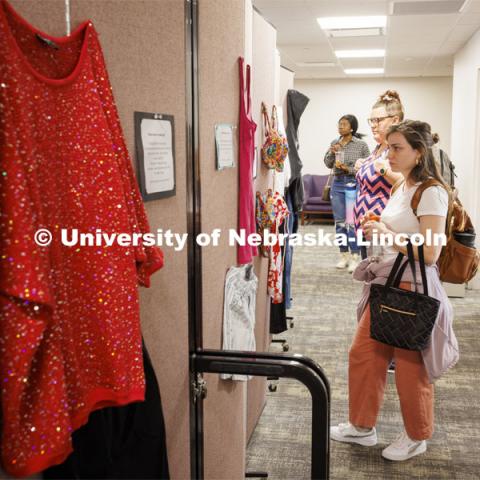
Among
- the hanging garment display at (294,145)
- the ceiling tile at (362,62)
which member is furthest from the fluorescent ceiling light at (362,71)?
the hanging garment display at (294,145)

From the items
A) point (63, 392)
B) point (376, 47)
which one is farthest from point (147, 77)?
point (376, 47)

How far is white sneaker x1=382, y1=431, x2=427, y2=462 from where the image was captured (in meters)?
2.68

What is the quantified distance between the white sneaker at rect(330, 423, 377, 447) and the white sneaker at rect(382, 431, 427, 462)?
3.9 inches

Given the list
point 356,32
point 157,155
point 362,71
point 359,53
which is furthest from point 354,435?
point 362,71

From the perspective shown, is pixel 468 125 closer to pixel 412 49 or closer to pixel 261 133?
pixel 412 49

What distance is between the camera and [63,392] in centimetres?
76

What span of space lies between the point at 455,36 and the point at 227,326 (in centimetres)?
623

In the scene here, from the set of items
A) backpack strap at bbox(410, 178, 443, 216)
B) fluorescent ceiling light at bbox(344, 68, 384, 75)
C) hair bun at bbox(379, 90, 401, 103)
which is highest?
fluorescent ceiling light at bbox(344, 68, 384, 75)

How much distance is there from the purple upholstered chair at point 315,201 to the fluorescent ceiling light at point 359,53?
8.34ft

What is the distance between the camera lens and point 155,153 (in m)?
1.24

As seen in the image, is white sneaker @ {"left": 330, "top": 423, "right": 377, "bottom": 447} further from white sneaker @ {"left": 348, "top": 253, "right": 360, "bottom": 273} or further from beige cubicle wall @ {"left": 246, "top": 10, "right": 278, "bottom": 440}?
white sneaker @ {"left": 348, "top": 253, "right": 360, "bottom": 273}

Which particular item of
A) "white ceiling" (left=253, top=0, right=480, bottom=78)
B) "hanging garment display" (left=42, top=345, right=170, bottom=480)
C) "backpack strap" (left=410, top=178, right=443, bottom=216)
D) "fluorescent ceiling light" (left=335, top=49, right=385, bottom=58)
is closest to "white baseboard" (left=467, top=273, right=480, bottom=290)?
"white ceiling" (left=253, top=0, right=480, bottom=78)

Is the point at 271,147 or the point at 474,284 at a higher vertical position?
the point at 271,147

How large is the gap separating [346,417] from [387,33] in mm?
5210
